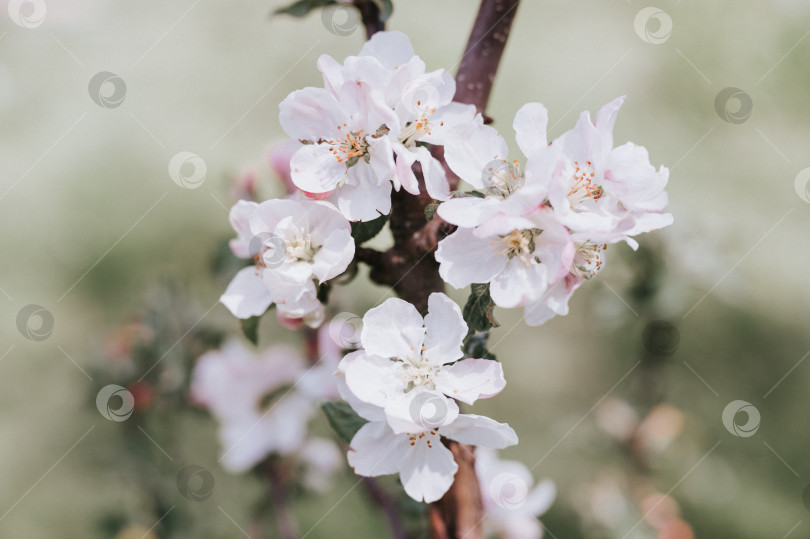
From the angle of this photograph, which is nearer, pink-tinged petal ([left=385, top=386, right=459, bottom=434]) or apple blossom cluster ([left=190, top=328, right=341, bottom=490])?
pink-tinged petal ([left=385, top=386, right=459, bottom=434])

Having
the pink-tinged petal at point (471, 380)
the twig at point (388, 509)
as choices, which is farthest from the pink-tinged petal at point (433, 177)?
the twig at point (388, 509)

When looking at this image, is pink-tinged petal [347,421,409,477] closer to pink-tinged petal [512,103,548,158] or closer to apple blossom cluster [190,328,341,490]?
pink-tinged petal [512,103,548,158]

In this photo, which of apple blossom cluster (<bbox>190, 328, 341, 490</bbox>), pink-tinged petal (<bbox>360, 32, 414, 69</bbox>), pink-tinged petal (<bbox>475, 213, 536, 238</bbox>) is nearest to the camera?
pink-tinged petal (<bbox>475, 213, 536, 238</bbox>)

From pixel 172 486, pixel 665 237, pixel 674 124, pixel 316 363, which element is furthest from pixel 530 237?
pixel 674 124

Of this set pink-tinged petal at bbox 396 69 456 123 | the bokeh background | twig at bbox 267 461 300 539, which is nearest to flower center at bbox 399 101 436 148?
pink-tinged petal at bbox 396 69 456 123

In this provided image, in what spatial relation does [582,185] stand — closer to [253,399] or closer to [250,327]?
[250,327]

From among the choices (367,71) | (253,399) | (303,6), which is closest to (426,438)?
(367,71)

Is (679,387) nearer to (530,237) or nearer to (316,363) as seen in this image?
(316,363)

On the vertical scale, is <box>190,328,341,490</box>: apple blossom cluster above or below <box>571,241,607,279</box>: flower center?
below
